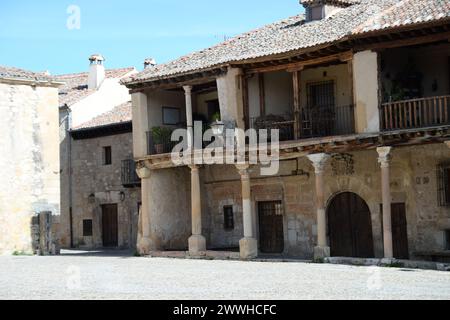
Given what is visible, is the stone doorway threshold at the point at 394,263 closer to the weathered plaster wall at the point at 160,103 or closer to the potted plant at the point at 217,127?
the potted plant at the point at 217,127

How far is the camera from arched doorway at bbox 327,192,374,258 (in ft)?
74.2

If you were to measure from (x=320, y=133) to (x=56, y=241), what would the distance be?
11.3 m

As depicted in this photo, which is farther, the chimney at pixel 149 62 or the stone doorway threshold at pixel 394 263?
the chimney at pixel 149 62

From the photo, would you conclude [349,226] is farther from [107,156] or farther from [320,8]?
[107,156]

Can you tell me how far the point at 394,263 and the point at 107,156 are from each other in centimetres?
1667

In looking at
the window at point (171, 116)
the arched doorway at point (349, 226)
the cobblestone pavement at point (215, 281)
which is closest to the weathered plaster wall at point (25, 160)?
the window at point (171, 116)

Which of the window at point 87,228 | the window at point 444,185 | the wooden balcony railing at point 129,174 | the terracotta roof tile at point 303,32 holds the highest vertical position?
the terracotta roof tile at point 303,32

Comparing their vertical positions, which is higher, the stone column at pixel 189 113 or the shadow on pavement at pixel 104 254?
the stone column at pixel 189 113

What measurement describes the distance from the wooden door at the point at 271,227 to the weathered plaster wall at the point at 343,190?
25cm

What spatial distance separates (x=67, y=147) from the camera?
113ft

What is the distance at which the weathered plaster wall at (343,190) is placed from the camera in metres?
21.1

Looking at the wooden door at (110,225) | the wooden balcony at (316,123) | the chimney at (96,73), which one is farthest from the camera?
the chimney at (96,73)

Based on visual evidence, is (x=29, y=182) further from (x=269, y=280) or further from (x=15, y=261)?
(x=269, y=280)

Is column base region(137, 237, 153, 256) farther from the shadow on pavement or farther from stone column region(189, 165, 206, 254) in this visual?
stone column region(189, 165, 206, 254)
